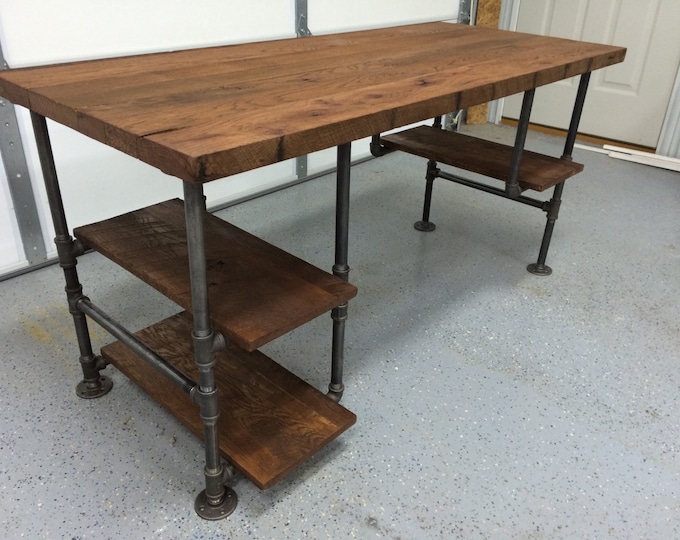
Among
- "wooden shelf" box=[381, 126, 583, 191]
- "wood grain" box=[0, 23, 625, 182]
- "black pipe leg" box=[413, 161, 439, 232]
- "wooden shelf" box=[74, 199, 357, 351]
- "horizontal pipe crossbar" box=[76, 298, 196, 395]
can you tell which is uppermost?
"wood grain" box=[0, 23, 625, 182]

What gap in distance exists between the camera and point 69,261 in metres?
1.50

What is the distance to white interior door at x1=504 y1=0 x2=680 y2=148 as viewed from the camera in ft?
11.6

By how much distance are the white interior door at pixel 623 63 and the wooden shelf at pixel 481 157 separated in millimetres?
1811

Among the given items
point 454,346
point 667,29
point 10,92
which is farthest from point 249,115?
point 667,29

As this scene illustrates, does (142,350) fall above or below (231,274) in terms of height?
below

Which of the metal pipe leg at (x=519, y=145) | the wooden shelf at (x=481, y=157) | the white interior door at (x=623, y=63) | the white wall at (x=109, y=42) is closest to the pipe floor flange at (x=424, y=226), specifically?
the wooden shelf at (x=481, y=157)

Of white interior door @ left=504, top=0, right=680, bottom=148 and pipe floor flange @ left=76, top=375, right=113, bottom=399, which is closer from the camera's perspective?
pipe floor flange @ left=76, top=375, right=113, bottom=399

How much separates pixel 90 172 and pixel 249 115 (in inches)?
57.3

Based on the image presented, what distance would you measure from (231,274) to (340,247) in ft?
0.90

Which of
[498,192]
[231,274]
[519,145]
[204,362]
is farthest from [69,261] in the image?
[498,192]

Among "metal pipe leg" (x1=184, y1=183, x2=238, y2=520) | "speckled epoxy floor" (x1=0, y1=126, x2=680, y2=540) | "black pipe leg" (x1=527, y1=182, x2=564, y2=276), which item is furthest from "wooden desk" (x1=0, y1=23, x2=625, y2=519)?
"black pipe leg" (x1=527, y1=182, x2=564, y2=276)

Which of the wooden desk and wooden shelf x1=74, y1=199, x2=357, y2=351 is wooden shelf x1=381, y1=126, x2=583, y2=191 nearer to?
the wooden desk

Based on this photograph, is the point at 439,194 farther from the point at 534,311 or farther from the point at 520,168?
the point at 534,311

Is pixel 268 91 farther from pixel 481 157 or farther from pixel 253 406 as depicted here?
pixel 481 157
